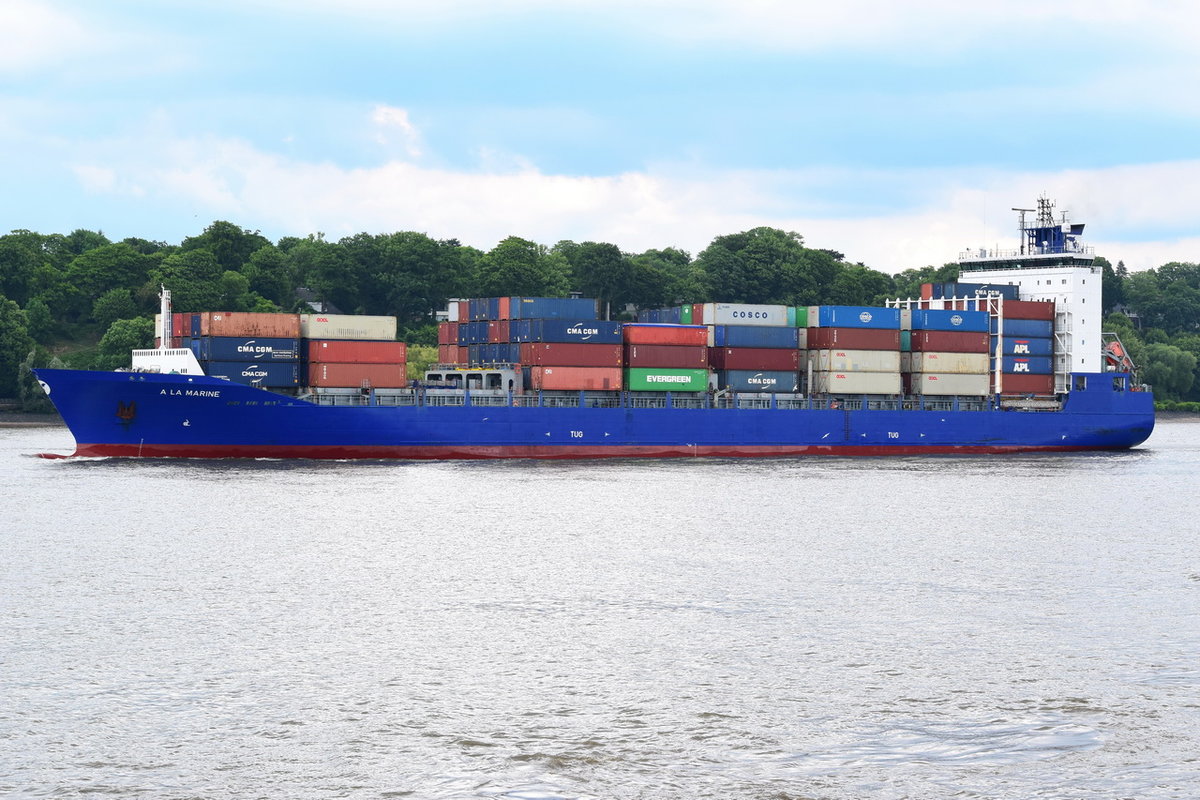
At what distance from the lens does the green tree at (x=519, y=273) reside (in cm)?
13862

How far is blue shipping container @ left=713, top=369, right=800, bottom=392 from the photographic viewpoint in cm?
7144

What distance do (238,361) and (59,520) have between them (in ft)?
72.9

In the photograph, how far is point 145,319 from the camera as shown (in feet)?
386

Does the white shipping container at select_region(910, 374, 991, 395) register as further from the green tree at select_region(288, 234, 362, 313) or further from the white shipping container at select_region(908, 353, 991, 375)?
the green tree at select_region(288, 234, 362, 313)

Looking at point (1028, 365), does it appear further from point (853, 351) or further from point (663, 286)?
point (663, 286)

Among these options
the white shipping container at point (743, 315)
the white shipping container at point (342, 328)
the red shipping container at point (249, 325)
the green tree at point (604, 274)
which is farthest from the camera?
the green tree at point (604, 274)

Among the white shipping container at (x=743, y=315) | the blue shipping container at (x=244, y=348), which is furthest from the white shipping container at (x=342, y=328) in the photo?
the white shipping container at (x=743, y=315)

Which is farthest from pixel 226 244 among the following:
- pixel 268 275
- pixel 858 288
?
pixel 858 288

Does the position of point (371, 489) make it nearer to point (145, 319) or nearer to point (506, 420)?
point (506, 420)

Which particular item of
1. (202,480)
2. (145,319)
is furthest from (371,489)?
(145,319)

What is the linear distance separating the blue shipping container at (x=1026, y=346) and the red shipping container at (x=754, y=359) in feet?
51.0

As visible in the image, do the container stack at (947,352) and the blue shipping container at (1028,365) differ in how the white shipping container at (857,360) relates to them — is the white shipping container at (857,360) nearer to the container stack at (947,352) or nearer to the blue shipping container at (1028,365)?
the container stack at (947,352)

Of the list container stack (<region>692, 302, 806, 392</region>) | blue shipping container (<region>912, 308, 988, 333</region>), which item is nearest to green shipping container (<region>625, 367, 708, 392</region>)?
container stack (<region>692, 302, 806, 392</region>)

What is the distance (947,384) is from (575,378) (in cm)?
2397
